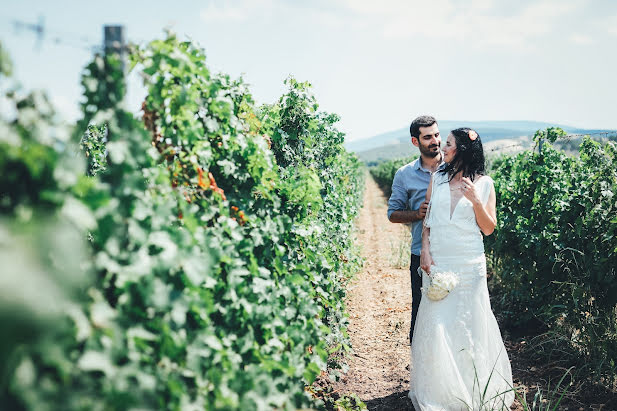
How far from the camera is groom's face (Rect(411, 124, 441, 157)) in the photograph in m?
3.93

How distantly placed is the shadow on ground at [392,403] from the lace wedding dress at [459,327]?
270mm

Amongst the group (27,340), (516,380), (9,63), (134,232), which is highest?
(9,63)

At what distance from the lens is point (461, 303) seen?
3568 millimetres

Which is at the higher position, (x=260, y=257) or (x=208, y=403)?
(x=260, y=257)

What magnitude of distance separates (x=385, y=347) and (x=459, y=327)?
1.83 meters

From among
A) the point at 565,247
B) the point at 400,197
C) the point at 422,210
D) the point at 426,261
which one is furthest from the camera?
the point at 565,247

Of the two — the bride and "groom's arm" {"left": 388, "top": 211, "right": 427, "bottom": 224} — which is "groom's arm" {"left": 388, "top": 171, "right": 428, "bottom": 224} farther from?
the bride

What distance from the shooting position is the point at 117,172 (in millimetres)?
1624

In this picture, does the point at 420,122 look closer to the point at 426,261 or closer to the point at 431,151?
the point at 431,151

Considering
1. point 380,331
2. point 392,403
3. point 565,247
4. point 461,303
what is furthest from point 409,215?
point 380,331

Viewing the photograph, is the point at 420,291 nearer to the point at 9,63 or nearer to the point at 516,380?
the point at 516,380

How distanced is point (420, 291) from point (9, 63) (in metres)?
3.45

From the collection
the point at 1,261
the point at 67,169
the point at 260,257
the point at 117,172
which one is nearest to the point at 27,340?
the point at 1,261

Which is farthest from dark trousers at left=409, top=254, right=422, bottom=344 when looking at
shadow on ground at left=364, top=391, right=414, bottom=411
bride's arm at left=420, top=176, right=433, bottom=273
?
shadow on ground at left=364, top=391, right=414, bottom=411
